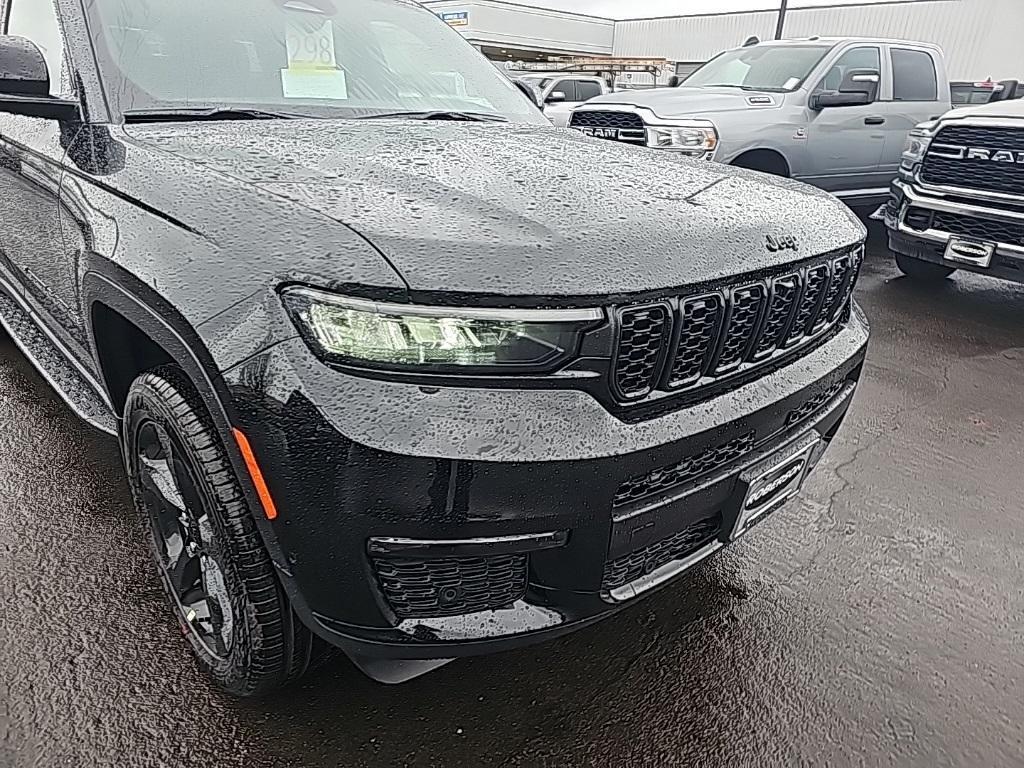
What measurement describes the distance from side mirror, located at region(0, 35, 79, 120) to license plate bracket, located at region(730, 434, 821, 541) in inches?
77.5

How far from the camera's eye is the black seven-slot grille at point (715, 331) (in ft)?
4.60

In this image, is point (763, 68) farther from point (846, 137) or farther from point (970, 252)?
point (970, 252)

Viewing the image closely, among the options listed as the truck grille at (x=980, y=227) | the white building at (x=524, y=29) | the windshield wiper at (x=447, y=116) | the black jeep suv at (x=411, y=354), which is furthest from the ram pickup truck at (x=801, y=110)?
the white building at (x=524, y=29)

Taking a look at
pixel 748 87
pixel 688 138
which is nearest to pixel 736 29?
pixel 748 87

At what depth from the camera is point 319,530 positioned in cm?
131

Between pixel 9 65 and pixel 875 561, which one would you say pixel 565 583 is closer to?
pixel 875 561

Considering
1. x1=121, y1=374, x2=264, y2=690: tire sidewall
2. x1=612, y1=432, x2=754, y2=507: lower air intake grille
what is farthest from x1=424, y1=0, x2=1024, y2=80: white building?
x1=612, y1=432, x2=754, y2=507: lower air intake grille

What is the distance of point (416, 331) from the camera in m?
1.29

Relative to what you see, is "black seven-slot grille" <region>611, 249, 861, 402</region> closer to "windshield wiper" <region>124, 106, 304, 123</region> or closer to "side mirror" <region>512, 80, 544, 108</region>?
"windshield wiper" <region>124, 106, 304, 123</region>

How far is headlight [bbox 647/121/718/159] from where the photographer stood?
5.91m

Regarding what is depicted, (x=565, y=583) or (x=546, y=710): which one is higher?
(x=565, y=583)

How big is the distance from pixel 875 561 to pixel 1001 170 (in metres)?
3.71

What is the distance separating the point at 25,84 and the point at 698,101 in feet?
18.0

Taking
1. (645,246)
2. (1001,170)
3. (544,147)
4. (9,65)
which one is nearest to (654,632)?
(645,246)
